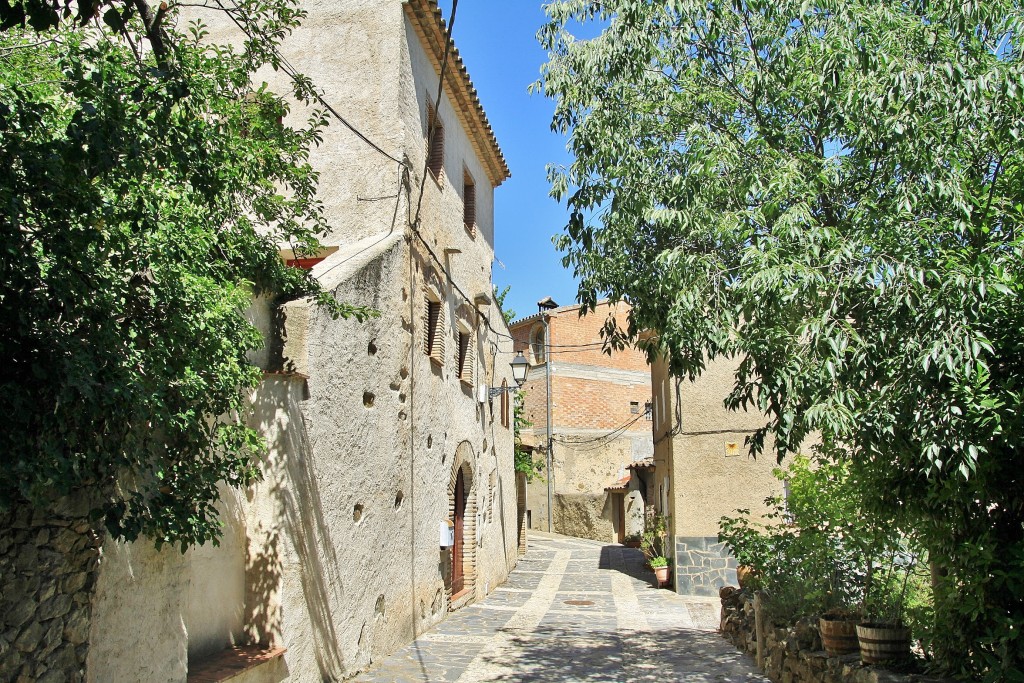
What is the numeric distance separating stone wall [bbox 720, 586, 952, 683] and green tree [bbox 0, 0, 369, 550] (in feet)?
15.7

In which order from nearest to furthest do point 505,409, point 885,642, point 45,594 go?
point 45,594
point 885,642
point 505,409

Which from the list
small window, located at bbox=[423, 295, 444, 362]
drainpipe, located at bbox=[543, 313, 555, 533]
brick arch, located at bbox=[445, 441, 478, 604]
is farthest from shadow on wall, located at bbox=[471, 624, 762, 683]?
drainpipe, located at bbox=[543, 313, 555, 533]

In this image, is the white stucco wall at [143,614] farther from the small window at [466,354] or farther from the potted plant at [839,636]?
the small window at [466,354]

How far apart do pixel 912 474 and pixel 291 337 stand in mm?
5362

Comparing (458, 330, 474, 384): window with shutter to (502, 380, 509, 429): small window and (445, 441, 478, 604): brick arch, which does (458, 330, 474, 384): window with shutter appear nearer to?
(445, 441, 478, 604): brick arch

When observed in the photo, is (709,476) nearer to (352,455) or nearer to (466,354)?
(466,354)

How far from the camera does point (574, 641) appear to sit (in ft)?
36.1

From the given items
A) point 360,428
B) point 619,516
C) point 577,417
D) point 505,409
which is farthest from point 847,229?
point 577,417

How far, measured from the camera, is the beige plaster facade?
6621 mm

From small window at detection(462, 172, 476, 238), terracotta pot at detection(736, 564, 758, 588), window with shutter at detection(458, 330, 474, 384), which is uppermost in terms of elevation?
small window at detection(462, 172, 476, 238)

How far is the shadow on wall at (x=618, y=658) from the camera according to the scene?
8664 millimetres

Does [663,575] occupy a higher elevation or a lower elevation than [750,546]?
lower

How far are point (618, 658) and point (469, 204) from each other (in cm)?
853

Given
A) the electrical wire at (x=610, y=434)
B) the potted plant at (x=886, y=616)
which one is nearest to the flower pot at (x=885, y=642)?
the potted plant at (x=886, y=616)
